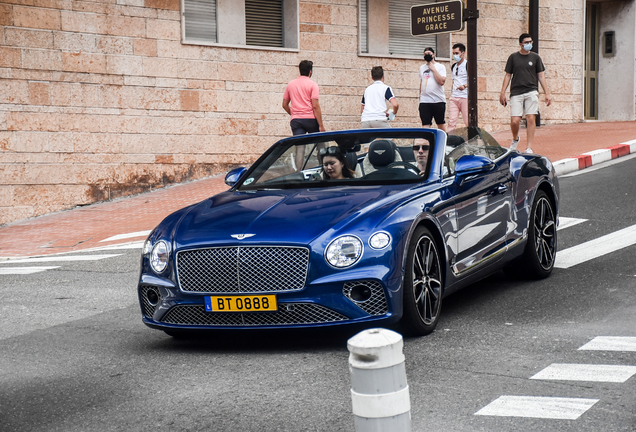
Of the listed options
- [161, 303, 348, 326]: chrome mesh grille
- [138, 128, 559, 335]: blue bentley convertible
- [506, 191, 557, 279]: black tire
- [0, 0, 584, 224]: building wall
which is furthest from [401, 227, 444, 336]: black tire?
[0, 0, 584, 224]: building wall

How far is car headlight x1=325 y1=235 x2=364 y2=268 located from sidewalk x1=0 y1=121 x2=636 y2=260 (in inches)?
262

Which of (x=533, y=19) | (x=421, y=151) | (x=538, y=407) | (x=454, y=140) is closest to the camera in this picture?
(x=538, y=407)

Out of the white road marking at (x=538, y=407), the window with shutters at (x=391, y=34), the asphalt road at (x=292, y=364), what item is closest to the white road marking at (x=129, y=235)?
the asphalt road at (x=292, y=364)

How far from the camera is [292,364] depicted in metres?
5.29

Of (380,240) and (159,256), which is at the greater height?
(380,240)

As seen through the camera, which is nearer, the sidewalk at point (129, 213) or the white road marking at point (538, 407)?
the white road marking at point (538, 407)

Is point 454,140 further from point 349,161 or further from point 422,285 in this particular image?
point 422,285

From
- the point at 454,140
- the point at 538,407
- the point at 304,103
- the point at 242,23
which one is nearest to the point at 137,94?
the point at 242,23

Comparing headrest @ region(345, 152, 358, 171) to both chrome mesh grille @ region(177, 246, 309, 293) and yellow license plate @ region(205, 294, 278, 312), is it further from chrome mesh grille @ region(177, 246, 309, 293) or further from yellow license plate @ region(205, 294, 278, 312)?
yellow license plate @ region(205, 294, 278, 312)

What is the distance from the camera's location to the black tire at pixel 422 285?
563cm

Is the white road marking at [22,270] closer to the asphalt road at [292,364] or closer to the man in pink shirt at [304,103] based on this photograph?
the asphalt road at [292,364]

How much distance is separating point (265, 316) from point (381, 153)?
5.84 ft

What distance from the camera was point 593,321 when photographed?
613 cm

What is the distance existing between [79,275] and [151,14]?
27.0ft
